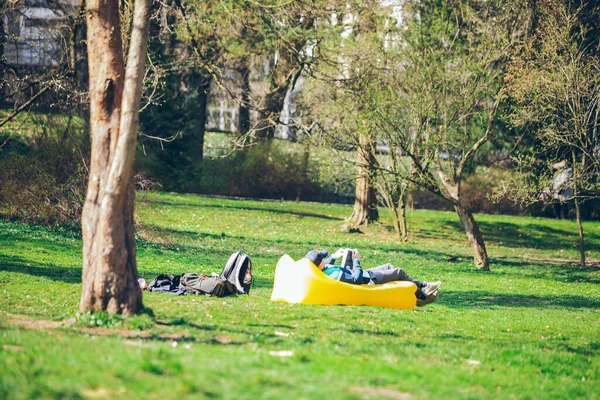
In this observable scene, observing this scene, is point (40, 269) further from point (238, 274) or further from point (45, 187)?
point (45, 187)

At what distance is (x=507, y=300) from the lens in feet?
52.4

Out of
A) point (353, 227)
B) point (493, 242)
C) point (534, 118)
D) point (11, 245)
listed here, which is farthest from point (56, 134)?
point (493, 242)

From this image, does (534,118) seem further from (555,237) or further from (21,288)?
(21,288)

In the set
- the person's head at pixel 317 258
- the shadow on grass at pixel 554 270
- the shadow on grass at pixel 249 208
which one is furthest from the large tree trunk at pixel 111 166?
the shadow on grass at pixel 249 208

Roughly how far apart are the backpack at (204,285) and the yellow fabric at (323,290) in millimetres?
846

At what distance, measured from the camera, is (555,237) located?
30969 mm

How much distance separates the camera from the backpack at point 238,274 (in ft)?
41.0

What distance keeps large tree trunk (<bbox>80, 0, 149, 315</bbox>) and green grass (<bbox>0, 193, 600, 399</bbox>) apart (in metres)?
0.37

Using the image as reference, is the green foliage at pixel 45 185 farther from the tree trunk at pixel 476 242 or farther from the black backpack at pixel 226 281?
the tree trunk at pixel 476 242

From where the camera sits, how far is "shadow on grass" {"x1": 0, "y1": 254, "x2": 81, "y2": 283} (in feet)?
43.7

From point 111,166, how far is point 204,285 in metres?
3.91

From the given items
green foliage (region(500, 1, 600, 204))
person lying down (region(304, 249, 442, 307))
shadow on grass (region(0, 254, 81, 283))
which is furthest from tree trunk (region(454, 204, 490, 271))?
shadow on grass (region(0, 254, 81, 283))

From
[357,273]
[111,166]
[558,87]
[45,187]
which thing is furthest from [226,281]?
[558,87]

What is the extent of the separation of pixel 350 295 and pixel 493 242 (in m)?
19.2
